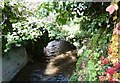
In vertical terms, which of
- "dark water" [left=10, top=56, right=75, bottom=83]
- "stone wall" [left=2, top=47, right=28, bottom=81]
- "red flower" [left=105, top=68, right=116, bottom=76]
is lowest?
"dark water" [left=10, top=56, right=75, bottom=83]

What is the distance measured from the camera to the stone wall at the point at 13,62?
395 centimetres

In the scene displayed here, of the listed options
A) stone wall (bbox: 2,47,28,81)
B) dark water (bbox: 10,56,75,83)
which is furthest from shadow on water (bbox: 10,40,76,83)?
stone wall (bbox: 2,47,28,81)

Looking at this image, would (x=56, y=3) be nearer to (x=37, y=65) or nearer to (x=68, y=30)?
(x=68, y=30)

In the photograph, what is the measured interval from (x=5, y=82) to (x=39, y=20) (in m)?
1.32

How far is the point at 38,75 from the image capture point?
455 centimetres

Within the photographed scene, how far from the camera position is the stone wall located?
3948 mm

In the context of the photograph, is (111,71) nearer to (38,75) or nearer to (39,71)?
(38,75)

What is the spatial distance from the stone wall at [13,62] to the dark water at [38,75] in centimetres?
12

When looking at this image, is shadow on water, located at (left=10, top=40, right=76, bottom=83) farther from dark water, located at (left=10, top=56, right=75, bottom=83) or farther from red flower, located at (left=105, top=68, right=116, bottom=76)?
red flower, located at (left=105, top=68, right=116, bottom=76)

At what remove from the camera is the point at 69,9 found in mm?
2703

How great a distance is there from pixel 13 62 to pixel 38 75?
62 centimetres

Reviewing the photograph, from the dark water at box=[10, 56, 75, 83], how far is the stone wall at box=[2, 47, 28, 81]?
123mm

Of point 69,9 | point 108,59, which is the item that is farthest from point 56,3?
point 108,59

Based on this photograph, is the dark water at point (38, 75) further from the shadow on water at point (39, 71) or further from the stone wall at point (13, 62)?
the stone wall at point (13, 62)
